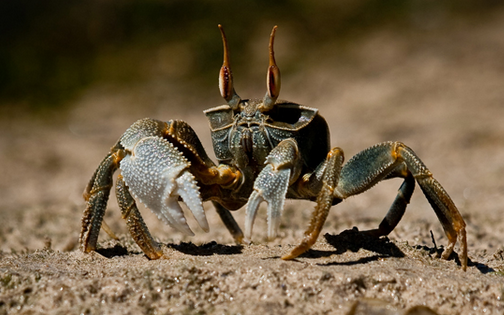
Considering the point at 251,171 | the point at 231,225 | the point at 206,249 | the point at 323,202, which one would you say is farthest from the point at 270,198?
the point at 231,225

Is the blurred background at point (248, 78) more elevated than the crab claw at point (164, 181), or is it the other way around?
the blurred background at point (248, 78)

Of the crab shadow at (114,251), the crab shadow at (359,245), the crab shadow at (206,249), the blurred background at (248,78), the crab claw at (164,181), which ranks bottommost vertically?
the crab shadow at (359,245)

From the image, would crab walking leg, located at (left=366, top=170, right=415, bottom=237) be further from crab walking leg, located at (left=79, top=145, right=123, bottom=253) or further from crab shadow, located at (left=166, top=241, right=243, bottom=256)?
crab walking leg, located at (left=79, top=145, right=123, bottom=253)

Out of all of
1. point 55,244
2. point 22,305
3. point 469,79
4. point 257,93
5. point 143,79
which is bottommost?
point 22,305

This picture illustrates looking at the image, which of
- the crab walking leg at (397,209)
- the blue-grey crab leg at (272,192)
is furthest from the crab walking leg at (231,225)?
the blue-grey crab leg at (272,192)

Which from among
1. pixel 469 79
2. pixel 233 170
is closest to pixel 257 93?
pixel 469 79

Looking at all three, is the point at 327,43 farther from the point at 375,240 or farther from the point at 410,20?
the point at 375,240

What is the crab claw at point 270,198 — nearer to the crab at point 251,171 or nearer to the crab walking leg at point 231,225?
the crab at point 251,171

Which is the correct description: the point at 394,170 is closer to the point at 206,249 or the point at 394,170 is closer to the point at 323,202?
the point at 323,202

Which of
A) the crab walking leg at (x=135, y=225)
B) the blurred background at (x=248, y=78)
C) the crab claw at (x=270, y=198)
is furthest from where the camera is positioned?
the blurred background at (x=248, y=78)
